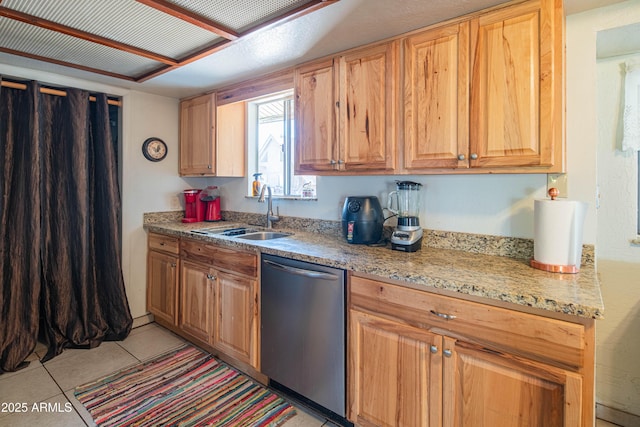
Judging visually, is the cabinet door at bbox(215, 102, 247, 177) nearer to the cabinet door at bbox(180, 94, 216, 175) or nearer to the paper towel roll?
the cabinet door at bbox(180, 94, 216, 175)

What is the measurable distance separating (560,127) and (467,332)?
963mm

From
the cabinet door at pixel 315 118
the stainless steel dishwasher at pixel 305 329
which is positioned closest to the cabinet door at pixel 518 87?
the cabinet door at pixel 315 118

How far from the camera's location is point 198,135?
3.02 metres

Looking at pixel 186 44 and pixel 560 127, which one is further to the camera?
pixel 186 44

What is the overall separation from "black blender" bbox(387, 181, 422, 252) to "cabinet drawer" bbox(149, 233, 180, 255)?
177 centimetres

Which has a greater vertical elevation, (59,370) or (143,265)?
(143,265)

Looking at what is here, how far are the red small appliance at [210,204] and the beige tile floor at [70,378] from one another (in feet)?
3.66

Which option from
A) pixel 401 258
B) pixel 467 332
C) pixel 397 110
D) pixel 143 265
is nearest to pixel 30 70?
pixel 143 265

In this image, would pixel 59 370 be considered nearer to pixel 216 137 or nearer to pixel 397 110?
pixel 216 137

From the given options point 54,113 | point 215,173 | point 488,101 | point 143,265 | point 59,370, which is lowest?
point 59,370

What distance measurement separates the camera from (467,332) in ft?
4.13

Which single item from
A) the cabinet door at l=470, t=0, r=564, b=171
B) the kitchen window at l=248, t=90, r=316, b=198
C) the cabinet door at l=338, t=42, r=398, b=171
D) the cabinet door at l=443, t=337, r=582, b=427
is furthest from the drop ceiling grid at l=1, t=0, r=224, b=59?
the cabinet door at l=443, t=337, r=582, b=427

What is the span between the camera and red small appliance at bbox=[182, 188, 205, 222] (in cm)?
314

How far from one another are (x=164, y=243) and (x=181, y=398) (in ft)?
4.31
